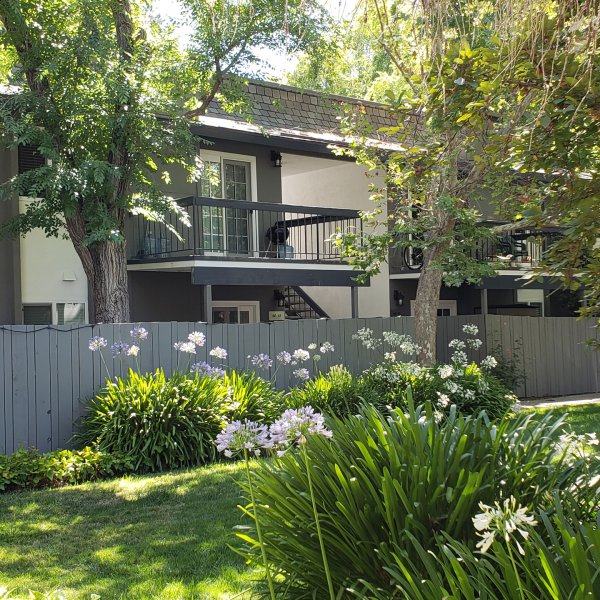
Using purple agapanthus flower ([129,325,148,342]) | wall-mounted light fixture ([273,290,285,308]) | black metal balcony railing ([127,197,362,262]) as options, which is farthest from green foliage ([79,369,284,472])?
wall-mounted light fixture ([273,290,285,308])

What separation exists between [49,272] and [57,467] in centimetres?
A: 654

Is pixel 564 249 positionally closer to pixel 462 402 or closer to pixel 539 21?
pixel 539 21

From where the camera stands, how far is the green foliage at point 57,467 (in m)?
8.69

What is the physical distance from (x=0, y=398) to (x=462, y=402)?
270 inches

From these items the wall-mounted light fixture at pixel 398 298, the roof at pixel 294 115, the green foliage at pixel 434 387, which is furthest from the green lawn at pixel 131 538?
the wall-mounted light fixture at pixel 398 298

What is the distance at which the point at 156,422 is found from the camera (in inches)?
383

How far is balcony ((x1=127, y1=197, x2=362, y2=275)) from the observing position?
1526 cm

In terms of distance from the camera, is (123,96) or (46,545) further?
(123,96)

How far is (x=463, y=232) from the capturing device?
13.2 meters

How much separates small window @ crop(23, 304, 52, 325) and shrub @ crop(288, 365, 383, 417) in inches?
210

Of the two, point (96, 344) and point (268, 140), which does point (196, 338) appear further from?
point (268, 140)

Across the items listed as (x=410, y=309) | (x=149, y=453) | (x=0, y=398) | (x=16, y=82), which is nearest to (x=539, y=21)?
(x=149, y=453)

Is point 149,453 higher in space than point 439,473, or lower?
lower

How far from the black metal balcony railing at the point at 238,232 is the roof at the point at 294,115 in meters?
1.71
